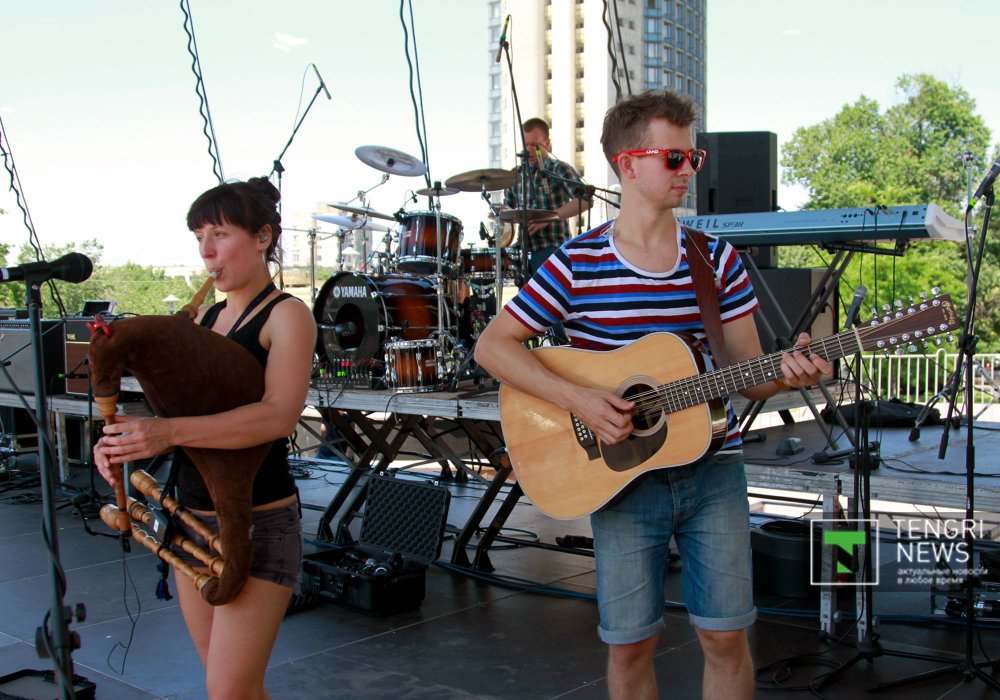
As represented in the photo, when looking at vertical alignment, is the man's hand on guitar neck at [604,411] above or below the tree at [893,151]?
below

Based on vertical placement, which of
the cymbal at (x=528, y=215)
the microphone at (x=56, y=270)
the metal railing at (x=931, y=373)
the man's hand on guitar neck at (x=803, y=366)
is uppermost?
the cymbal at (x=528, y=215)

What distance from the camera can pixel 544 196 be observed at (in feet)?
24.5

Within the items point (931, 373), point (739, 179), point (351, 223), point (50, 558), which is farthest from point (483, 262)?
point (931, 373)

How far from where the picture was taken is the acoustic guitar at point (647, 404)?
7.46 feet

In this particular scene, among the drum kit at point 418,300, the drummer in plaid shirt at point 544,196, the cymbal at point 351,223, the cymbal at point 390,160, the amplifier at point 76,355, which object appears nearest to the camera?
the drum kit at point 418,300

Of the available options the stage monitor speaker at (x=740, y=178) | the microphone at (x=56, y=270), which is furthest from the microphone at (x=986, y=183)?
the microphone at (x=56, y=270)

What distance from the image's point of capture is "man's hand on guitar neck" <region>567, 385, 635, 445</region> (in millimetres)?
2416

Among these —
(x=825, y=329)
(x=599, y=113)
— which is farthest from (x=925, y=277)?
(x=599, y=113)

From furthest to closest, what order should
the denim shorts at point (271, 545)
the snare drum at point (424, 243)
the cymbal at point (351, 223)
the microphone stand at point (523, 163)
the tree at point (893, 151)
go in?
the tree at point (893, 151) < the cymbal at point (351, 223) < the snare drum at point (424, 243) < the microphone stand at point (523, 163) < the denim shorts at point (271, 545)

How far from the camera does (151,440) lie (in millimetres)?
1974

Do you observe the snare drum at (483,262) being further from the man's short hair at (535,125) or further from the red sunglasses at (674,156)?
the red sunglasses at (674,156)

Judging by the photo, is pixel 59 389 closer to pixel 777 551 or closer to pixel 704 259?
pixel 777 551

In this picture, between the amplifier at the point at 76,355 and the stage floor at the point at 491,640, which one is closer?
→ the stage floor at the point at 491,640

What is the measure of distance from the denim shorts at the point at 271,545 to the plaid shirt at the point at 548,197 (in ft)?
15.9
